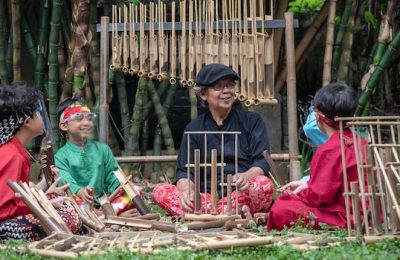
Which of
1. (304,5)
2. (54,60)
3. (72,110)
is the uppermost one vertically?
(304,5)

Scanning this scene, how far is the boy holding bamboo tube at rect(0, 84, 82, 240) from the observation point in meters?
5.97

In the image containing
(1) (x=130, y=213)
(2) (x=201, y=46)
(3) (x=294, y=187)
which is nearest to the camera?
(3) (x=294, y=187)

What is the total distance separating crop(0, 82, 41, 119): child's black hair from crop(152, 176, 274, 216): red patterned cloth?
4.34ft

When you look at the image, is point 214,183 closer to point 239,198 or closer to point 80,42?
point 239,198

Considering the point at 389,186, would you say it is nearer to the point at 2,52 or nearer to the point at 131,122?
the point at 131,122

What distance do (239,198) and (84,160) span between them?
4.24ft

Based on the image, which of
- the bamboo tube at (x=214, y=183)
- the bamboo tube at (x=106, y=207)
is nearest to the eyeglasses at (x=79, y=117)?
the bamboo tube at (x=106, y=207)

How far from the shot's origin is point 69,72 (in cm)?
899

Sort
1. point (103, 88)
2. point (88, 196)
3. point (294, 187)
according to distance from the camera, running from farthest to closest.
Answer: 1. point (103, 88)
2. point (88, 196)
3. point (294, 187)

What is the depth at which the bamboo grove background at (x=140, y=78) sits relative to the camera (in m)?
8.72

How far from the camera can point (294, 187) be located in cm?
646

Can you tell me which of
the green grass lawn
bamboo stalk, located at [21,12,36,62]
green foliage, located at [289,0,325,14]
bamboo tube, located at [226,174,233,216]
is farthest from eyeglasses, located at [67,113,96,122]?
bamboo stalk, located at [21,12,36,62]

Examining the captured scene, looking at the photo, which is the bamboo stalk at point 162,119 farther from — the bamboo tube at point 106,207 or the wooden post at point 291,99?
the bamboo tube at point 106,207

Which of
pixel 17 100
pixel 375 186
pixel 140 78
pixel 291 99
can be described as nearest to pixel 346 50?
pixel 291 99
